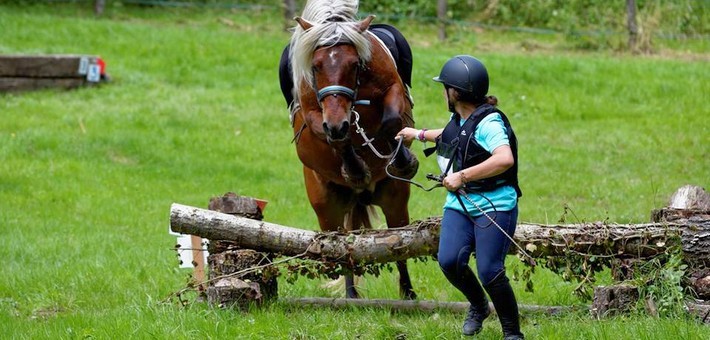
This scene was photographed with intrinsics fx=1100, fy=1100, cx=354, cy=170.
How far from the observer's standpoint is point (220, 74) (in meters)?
20.8

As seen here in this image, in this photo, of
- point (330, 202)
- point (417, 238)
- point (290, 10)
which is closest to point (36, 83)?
point (290, 10)

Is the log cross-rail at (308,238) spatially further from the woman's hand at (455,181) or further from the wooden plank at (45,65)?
the wooden plank at (45,65)

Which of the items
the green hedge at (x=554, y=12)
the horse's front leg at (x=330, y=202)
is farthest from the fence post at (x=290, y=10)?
the horse's front leg at (x=330, y=202)

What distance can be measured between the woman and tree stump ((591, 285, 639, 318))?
32.9 inches

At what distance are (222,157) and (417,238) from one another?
9179 mm

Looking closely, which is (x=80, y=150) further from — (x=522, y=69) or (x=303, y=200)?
(x=522, y=69)

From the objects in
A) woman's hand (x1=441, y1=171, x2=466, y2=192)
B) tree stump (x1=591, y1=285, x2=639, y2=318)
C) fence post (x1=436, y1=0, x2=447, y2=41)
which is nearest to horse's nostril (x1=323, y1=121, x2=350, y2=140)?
woman's hand (x1=441, y1=171, x2=466, y2=192)

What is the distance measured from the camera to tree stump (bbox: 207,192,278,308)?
24.7ft

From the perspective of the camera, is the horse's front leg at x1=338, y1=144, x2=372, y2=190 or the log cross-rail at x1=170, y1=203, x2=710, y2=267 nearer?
the log cross-rail at x1=170, y1=203, x2=710, y2=267

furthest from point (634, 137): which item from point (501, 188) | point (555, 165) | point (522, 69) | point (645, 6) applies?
point (501, 188)

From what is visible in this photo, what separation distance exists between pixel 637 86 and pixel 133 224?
10.3 m

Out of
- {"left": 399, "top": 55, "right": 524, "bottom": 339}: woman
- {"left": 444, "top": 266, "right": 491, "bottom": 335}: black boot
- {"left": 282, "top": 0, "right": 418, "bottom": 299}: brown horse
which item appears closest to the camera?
{"left": 399, "top": 55, "right": 524, "bottom": 339}: woman

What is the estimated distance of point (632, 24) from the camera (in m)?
22.5

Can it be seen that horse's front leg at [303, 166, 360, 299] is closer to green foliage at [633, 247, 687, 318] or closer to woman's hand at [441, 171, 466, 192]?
green foliage at [633, 247, 687, 318]
